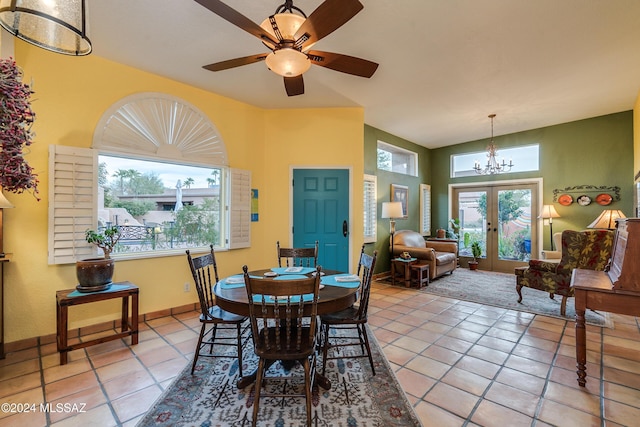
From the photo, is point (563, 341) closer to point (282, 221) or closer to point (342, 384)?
point (342, 384)

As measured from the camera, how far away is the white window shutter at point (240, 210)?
12.9ft

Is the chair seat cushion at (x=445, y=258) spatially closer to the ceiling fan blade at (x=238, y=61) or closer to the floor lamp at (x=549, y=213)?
the floor lamp at (x=549, y=213)

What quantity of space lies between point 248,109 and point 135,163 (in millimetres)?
1720

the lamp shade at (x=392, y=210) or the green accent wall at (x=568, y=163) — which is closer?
the green accent wall at (x=568, y=163)

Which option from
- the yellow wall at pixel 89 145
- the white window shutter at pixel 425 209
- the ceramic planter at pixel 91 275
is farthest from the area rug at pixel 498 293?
the ceramic planter at pixel 91 275

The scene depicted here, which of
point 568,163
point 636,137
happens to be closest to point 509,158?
point 568,163

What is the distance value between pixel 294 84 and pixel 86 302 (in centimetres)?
270

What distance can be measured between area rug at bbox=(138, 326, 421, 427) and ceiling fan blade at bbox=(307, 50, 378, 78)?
248cm

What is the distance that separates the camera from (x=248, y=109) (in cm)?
417

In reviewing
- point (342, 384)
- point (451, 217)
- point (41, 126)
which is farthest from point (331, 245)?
point (451, 217)

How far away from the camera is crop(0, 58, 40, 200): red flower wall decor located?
1.68 meters

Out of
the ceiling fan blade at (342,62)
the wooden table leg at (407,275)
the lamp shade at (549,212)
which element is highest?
the ceiling fan blade at (342,62)

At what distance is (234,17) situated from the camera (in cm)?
175

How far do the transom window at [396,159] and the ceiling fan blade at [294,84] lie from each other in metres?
3.35
